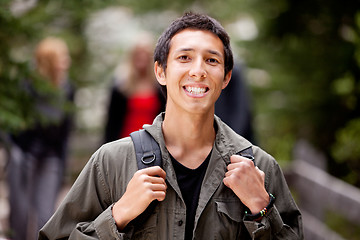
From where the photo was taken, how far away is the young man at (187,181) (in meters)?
2.54

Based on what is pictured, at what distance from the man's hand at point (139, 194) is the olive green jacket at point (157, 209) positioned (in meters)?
0.05

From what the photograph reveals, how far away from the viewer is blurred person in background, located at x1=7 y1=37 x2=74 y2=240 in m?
5.99

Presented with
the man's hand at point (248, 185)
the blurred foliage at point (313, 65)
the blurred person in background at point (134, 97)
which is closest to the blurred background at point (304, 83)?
the blurred foliage at point (313, 65)

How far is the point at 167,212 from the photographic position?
2.57 metres

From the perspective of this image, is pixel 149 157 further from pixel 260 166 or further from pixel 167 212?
pixel 260 166

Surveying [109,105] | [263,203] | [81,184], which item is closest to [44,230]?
[81,184]

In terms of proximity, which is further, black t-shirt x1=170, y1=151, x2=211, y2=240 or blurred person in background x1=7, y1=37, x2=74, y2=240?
blurred person in background x1=7, y1=37, x2=74, y2=240

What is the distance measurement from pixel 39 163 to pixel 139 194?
4.05 meters

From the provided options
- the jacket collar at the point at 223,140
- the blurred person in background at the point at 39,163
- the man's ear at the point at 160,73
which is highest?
the man's ear at the point at 160,73

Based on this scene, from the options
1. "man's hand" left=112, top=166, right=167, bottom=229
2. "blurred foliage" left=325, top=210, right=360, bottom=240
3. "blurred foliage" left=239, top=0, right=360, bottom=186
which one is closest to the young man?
"man's hand" left=112, top=166, right=167, bottom=229

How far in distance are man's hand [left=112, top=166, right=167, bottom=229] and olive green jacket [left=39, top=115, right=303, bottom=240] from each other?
0.05 metres

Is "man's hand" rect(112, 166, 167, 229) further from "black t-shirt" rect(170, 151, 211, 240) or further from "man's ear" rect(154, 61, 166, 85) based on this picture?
"man's ear" rect(154, 61, 166, 85)

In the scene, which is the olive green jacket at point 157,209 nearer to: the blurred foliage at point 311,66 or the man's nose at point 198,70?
the man's nose at point 198,70

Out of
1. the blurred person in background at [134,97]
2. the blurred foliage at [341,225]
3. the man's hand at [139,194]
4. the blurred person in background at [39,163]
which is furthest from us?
the blurred foliage at [341,225]
